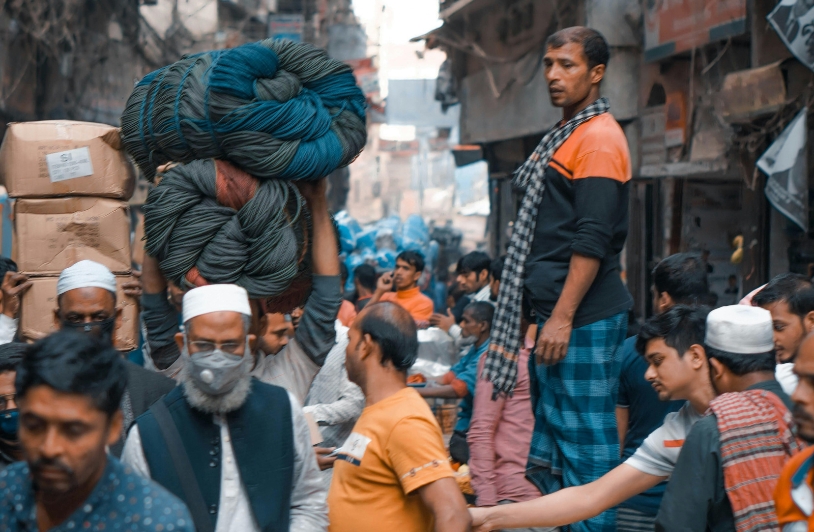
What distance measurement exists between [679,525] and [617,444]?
94cm

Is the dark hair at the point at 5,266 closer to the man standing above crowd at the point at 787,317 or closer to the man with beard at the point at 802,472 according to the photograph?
the man standing above crowd at the point at 787,317

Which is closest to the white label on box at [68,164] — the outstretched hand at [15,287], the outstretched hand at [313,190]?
the outstretched hand at [15,287]

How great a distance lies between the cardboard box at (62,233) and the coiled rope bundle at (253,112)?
2.62ft

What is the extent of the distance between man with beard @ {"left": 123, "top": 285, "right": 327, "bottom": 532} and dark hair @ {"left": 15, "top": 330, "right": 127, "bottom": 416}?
1.71 ft

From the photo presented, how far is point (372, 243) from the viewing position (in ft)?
53.4

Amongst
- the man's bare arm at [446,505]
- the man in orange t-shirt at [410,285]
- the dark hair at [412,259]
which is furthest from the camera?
the dark hair at [412,259]

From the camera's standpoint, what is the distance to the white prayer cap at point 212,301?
2.67 meters

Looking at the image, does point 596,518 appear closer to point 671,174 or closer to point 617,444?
point 617,444

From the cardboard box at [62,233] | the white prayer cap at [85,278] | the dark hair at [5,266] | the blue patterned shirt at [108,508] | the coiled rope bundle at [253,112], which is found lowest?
the blue patterned shirt at [108,508]

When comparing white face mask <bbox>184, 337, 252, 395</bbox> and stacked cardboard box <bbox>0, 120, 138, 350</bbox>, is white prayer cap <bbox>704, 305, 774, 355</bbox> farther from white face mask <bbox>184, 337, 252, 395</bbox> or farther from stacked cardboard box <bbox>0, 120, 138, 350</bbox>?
stacked cardboard box <bbox>0, 120, 138, 350</bbox>

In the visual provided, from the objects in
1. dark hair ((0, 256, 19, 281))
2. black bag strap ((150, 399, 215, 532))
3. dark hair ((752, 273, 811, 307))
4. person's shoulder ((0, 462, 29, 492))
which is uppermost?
dark hair ((0, 256, 19, 281))

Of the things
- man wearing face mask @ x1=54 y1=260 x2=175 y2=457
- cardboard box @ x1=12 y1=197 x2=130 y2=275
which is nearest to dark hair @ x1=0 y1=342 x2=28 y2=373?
man wearing face mask @ x1=54 y1=260 x2=175 y2=457

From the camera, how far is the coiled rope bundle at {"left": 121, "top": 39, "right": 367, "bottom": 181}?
10.3ft

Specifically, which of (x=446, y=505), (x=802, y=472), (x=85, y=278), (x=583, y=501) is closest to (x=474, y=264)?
(x=85, y=278)
